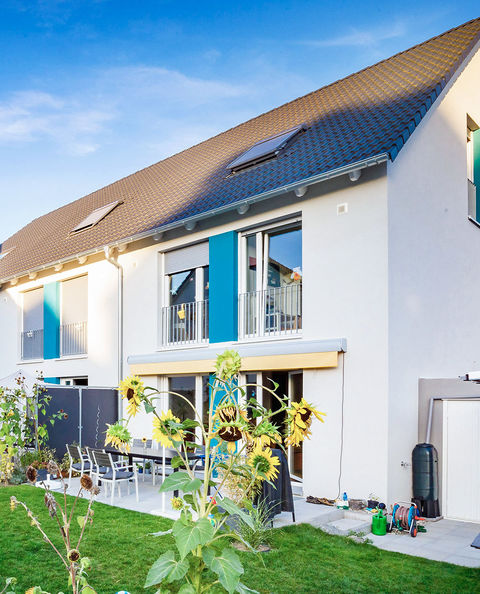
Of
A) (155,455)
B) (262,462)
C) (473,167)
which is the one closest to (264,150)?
(473,167)

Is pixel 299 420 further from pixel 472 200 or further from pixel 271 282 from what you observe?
pixel 472 200

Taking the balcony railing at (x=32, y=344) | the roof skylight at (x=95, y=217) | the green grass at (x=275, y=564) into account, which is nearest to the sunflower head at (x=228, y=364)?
the green grass at (x=275, y=564)

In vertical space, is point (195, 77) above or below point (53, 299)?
above

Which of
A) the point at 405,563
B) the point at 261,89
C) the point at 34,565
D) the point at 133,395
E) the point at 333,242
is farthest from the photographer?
the point at 261,89

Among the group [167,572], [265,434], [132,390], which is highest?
[132,390]

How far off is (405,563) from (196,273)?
23.6 feet

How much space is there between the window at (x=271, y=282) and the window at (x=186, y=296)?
121cm

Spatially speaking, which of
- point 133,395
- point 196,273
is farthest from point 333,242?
point 133,395

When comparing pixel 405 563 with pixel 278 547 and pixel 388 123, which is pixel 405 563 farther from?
pixel 388 123

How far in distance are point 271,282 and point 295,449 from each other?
2964 millimetres

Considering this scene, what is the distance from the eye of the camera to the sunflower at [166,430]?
3000 millimetres

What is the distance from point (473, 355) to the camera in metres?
11.4

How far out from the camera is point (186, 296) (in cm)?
1251

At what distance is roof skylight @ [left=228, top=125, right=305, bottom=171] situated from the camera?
471 inches
